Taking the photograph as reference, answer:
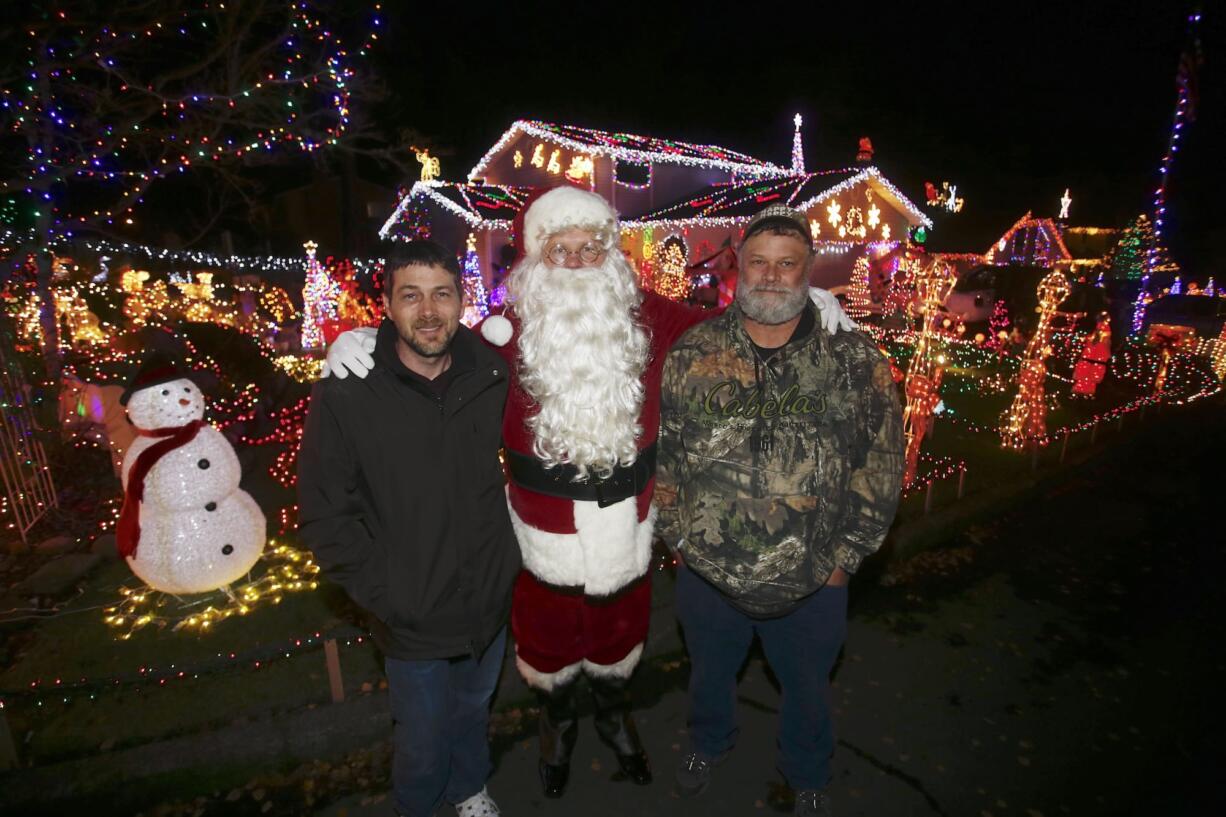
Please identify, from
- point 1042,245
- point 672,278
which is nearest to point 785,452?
point 672,278

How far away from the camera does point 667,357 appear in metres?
2.91

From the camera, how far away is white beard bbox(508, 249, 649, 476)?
2807 mm

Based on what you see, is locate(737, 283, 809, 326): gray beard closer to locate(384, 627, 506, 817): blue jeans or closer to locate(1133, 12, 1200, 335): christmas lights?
locate(384, 627, 506, 817): blue jeans

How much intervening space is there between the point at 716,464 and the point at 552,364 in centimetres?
88

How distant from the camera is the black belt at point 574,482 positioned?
2852 millimetres

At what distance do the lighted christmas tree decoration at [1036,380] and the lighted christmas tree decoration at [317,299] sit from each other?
1264 cm

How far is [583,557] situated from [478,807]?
134 cm

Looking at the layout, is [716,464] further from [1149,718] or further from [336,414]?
[1149,718]

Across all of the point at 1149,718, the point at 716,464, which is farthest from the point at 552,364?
the point at 1149,718

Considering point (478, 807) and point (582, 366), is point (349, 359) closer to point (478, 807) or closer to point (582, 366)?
point (582, 366)

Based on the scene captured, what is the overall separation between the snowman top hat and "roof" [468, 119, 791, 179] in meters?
17.1

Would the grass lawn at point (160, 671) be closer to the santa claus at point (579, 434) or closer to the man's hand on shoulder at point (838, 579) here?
the santa claus at point (579, 434)

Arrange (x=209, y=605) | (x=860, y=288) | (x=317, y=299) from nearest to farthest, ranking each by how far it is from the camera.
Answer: (x=209, y=605), (x=317, y=299), (x=860, y=288)

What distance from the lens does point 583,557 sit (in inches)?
114
